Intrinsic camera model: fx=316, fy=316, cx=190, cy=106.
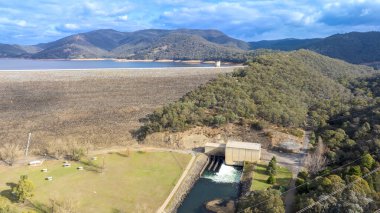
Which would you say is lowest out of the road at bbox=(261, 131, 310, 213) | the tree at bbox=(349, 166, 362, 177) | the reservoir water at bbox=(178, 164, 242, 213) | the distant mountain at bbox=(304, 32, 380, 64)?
the reservoir water at bbox=(178, 164, 242, 213)

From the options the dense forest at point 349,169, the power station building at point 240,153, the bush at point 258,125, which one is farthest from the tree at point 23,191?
the bush at point 258,125

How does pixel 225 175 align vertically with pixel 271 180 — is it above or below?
below

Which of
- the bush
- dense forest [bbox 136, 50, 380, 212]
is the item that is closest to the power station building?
dense forest [bbox 136, 50, 380, 212]

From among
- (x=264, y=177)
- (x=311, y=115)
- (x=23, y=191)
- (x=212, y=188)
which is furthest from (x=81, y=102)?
(x=311, y=115)

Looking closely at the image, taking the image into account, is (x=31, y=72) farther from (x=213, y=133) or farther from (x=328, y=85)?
(x=328, y=85)

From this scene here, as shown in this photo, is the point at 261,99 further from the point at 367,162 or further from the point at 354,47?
the point at 354,47

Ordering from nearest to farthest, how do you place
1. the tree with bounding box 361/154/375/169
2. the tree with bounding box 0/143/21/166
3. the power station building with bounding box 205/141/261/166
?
the tree with bounding box 361/154/375/169, the tree with bounding box 0/143/21/166, the power station building with bounding box 205/141/261/166

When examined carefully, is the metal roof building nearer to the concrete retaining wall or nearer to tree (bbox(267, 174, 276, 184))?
the concrete retaining wall

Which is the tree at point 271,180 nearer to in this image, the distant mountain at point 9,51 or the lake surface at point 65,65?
the lake surface at point 65,65
